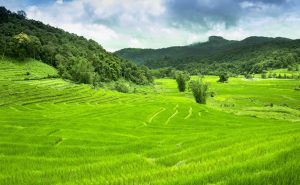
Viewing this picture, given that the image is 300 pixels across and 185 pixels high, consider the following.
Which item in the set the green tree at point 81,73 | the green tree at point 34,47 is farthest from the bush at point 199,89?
the green tree at point 34,47

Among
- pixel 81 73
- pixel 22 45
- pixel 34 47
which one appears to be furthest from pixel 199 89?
pixel 22 45

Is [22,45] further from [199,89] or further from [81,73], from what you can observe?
[199,89]

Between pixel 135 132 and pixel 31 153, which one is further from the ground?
pixel 31 153

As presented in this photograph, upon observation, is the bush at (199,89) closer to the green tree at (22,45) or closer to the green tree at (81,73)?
the green tree at (81,73)

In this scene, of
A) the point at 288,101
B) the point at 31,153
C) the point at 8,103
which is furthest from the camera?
the point at 288,101

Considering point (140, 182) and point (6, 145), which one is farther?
point (6, 145)

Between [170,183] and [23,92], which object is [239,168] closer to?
[170,183]

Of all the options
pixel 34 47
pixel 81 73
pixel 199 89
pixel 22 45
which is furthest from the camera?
pixel 34 47

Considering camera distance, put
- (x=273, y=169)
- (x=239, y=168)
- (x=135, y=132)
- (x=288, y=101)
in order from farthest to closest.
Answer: (x=288, y=101) → (x=135, y=132) → (x=239, y=168) → (x=273, y=169)

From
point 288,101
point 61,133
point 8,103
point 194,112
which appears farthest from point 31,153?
point 288,101

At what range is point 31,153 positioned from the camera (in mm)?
17328

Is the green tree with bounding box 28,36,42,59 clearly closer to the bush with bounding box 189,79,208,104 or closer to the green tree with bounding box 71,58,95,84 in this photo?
the green tree with bounding box 71,58,95,84

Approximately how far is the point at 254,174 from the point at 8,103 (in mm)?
73096

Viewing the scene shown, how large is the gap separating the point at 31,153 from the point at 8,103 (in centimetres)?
5953
